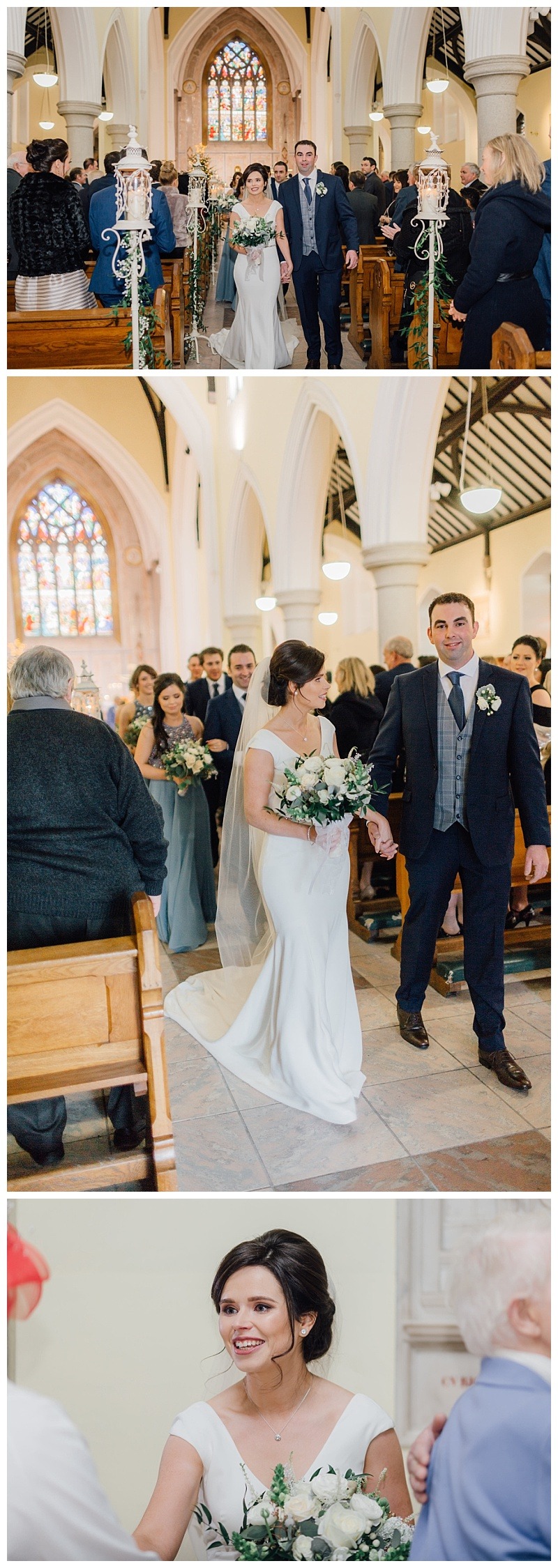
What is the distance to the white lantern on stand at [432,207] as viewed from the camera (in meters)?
4.22

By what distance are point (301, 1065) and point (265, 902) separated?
1.81ft

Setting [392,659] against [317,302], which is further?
[392,659]

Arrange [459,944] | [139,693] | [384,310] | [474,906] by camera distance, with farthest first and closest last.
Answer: [139,693]
[384,310]
[459,944]
[474,906]

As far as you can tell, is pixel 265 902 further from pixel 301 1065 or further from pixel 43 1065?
pixel 43 1065

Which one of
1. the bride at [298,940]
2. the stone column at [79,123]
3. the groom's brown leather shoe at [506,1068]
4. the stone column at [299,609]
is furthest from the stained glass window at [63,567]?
the groom's brown leather shoe at [506,1068]

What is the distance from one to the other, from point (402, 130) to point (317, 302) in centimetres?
206

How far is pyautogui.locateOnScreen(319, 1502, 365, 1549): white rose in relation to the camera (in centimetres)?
228

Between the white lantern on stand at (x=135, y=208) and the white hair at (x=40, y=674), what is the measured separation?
1.34 metres

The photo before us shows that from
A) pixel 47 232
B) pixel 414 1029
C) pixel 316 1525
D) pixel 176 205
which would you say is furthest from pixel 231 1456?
pixel 176 205

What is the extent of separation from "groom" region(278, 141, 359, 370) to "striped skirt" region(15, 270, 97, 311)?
1284 mm

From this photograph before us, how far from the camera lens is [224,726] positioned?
5410 millimetres

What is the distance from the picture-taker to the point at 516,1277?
2.02 metres

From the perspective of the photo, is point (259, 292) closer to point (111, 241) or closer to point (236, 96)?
point (111, 241)

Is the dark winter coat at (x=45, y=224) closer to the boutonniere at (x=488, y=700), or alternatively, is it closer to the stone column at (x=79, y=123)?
the stone column at (x=79, y=123)
